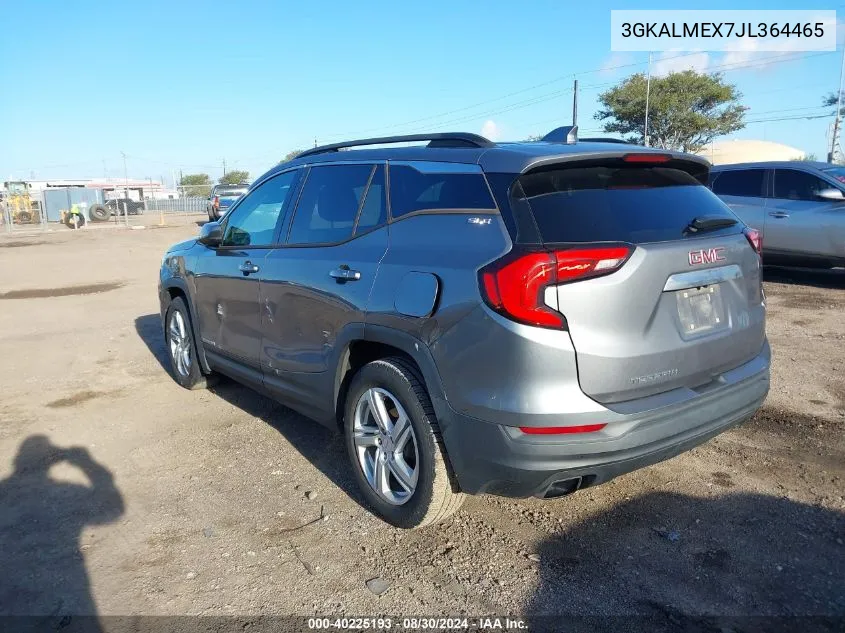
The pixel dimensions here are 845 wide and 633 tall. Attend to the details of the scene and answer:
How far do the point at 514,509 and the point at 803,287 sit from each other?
7.72 meters

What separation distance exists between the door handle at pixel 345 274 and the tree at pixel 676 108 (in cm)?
4283

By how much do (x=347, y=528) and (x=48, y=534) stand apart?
60.0 inches

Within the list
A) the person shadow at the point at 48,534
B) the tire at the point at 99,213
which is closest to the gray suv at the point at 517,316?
the person shadow at the point at 48,534

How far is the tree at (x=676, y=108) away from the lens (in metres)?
42.2

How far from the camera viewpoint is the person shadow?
2.78m

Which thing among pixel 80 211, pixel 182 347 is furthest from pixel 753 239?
pixel 80 211

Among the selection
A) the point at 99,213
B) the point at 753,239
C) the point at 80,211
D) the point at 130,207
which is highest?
the point at 130,207

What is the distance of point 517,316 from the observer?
2602 millimetres

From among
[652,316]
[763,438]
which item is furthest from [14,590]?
[763,438]

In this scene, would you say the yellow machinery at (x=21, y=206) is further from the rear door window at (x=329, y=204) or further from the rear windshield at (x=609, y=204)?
the rear windshield at (x=609, y=204)

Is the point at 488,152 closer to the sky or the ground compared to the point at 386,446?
closer to the sky

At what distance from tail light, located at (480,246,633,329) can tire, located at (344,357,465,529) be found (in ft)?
2.15

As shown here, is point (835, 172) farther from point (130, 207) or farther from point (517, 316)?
point (130, 207)

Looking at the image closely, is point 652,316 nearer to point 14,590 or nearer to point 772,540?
point 772,540
